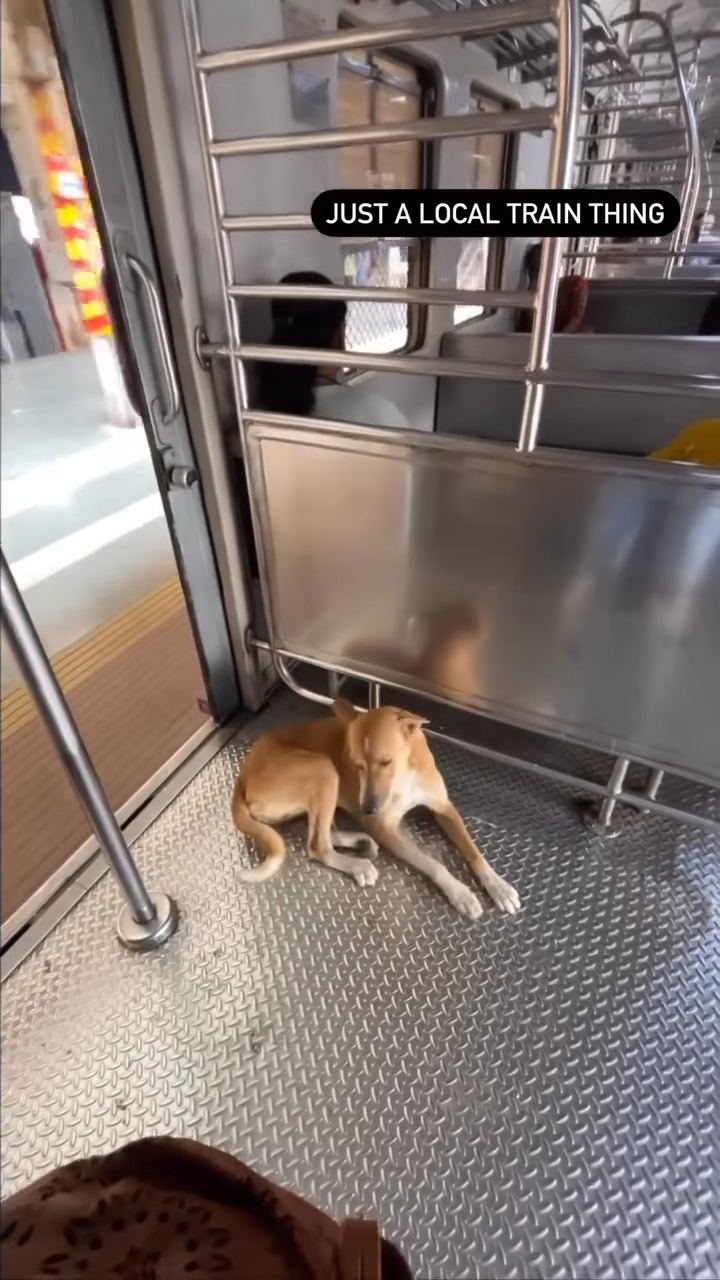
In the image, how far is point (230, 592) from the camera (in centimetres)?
168

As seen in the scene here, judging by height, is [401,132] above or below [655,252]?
above

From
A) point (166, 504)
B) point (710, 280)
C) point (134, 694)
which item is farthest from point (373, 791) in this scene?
point (710, 280)

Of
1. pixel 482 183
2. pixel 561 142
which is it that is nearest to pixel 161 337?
pixel 561 142

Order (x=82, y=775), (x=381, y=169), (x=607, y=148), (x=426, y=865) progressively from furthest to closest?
(x=607, y=148)
(x=381, y=169)
(x=426, y=865)
(x=82, y=775)

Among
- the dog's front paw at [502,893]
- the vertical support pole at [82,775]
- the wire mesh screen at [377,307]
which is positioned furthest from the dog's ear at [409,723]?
the wire mesh screen at [377,307]

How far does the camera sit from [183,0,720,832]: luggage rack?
0.84 metres

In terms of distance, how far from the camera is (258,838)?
1.43m

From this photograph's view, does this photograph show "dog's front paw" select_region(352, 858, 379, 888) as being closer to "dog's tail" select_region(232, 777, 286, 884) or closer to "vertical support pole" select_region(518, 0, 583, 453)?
"dog's tail" select_region(232, 777, 286, 884)

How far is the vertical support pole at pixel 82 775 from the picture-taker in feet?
2.81

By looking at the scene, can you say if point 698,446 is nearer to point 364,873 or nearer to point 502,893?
point 502,893

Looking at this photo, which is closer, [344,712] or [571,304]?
[344,712]

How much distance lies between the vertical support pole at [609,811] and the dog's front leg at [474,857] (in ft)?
0.95

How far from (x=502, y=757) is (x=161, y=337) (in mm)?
1194

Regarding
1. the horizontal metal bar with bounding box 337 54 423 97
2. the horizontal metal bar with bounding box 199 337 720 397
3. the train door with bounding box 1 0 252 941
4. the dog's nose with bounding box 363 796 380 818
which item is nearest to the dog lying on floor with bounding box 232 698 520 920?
the dog's nose with bounding box 363 796 380 818
